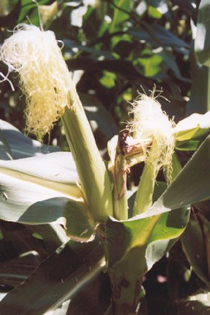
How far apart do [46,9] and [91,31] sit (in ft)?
1.00

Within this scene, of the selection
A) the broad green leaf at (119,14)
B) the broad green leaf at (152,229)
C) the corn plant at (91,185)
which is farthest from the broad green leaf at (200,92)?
the broad green leaf at (119,14)

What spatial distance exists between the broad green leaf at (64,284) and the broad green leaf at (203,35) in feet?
1.14

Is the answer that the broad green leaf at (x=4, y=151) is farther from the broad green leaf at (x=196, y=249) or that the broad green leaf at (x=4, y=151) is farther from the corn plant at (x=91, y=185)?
the broad green leaf at (x=196, y=249)

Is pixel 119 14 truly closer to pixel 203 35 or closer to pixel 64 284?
pixel 203 35

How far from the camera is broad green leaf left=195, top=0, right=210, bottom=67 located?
2.89 ft

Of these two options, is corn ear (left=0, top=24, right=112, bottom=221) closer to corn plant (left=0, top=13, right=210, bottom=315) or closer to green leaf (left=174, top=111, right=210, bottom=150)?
corn plant (left=0, top=13, right=210, bottom=315)

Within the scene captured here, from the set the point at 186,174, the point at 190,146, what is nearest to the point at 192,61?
the point at 190,146

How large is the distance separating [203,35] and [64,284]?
1.48 feet

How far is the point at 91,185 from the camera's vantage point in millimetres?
681

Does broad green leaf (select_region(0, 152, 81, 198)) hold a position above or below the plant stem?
below

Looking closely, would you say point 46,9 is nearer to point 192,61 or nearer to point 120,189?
point 192,61

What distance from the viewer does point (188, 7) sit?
1.23m

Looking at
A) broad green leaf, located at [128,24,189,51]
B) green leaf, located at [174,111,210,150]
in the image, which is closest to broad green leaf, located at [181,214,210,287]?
green leaf, located at [174,111,210,150]

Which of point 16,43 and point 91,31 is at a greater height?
point 16,43
